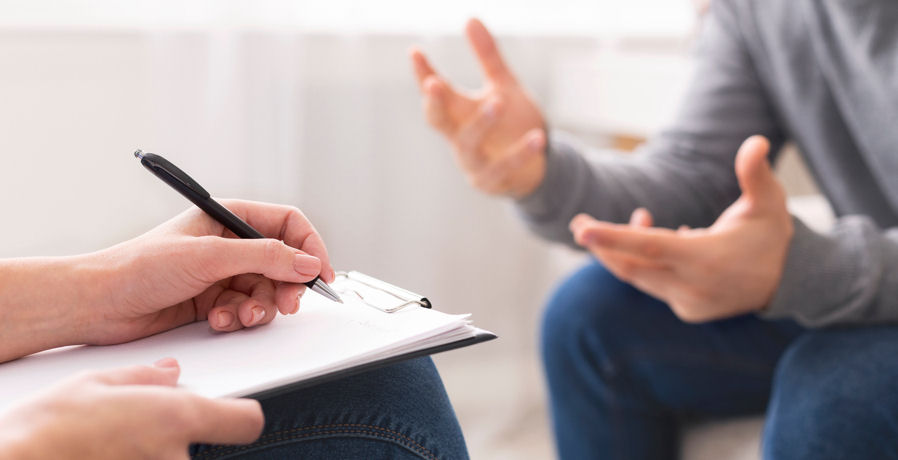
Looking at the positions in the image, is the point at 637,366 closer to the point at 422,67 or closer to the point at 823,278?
the point at 823,278

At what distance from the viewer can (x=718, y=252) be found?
2.67 feet

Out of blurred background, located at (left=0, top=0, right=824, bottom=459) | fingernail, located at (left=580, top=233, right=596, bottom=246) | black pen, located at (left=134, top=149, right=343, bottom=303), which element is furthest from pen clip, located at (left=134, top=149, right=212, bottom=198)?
blurred background, located at (left=0, top=0, right=824, bottom=459)

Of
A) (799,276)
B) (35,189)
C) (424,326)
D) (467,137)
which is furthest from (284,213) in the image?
(35,189)

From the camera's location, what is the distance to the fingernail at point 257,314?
0.53 meters

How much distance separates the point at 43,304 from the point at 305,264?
0.16 meters

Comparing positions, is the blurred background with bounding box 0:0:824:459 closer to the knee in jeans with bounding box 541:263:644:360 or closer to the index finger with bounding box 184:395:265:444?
the knee in jeans with bounding box 541:263:644:360

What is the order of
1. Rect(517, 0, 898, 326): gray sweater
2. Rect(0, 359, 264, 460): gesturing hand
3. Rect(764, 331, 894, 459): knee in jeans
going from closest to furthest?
Rect(0, 359, 264, 460): gesturing hand
Rect(764, 331, 894, 459): knee in jeans
Rect(517, 0, 898, 326): gray sweater

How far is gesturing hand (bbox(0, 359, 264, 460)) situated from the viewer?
35cm

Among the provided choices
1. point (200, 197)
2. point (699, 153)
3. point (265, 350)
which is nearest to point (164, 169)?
point (200, 197)

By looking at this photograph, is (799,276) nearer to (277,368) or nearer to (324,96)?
(277,368)

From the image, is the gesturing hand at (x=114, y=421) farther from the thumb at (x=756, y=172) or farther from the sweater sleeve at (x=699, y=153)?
the sweater sleeve at (x=699, y=153)

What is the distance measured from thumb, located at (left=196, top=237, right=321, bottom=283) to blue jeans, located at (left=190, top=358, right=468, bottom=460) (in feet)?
0.25

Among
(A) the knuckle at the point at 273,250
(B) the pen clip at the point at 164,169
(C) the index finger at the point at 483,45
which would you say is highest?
(C) the index finger at the point at 483,45

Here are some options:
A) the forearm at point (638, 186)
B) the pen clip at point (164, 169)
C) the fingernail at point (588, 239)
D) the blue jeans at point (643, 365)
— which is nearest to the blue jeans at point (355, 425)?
the pen clip at point (164, 169)
